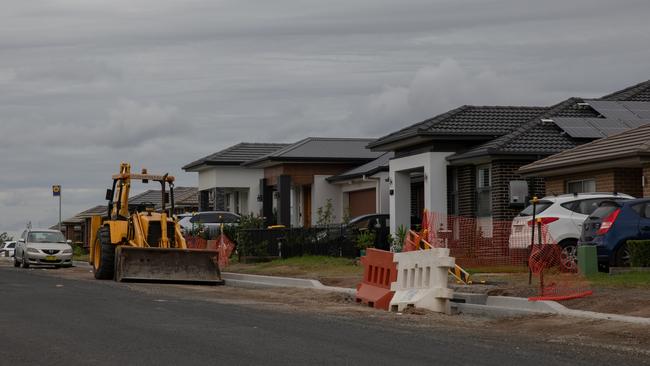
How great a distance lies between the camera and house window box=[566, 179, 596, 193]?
1151 inches

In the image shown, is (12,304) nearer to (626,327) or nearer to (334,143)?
(626,327)

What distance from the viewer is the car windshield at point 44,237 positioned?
42125 mm

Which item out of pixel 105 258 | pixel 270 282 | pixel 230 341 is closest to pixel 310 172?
pixel 105 258

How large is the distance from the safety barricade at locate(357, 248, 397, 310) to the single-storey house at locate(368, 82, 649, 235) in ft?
30.6

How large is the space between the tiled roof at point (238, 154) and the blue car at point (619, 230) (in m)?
34.5

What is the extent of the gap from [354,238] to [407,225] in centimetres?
330

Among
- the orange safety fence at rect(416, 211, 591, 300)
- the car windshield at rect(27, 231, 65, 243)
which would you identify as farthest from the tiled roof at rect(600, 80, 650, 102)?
the car windshield at rect(27, 231, 65, 243)

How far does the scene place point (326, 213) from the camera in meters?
42.3

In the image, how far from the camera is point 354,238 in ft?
114

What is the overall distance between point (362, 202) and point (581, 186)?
1793 centimetres

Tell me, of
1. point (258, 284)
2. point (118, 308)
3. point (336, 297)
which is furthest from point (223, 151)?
point (118, 308)

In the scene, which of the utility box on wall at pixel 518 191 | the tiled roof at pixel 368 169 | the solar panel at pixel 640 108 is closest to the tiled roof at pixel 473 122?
the solar panel at pixel 640 108

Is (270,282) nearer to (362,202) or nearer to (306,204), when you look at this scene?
(362,202)

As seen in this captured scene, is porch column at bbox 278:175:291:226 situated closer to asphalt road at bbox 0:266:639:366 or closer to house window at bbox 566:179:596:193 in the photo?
house window at bbox 566:179:596:193
